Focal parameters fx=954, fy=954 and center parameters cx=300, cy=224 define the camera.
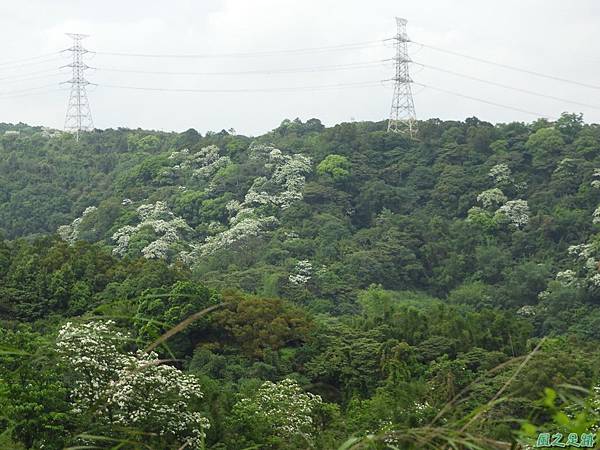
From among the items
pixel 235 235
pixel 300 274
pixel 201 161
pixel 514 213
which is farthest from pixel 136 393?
pixel 201 161

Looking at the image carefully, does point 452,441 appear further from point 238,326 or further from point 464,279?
point 464,279

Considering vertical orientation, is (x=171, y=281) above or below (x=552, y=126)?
below

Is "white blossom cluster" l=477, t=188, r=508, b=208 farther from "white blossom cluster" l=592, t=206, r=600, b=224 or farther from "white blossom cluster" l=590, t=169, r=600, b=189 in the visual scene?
"white blossom cluster" l=592, t=206, r=600, b=224

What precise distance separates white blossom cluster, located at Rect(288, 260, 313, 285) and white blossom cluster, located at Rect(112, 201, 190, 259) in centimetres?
520

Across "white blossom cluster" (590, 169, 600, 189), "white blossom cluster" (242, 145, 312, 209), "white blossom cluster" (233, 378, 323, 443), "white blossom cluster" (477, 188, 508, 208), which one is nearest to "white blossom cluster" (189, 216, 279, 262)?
"white blossom cluster" (242, 145, 312, 209)

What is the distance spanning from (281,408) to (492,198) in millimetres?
24963

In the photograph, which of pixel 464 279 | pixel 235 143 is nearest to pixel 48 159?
pixel 235 143

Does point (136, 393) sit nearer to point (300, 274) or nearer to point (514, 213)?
point (300, 274)

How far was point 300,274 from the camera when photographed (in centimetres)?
3091

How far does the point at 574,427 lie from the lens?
194 cm

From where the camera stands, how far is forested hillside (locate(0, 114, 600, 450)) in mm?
11664

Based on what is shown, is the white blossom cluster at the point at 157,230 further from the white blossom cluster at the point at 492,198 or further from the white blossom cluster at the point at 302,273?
the white blossom cluster at the point at 492,198

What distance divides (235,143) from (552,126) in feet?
47.1

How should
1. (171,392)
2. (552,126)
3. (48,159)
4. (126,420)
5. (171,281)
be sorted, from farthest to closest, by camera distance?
1. (48,159)
2. (552,126)
3. (171,281)
4. (171,392)
5. (126,420)
